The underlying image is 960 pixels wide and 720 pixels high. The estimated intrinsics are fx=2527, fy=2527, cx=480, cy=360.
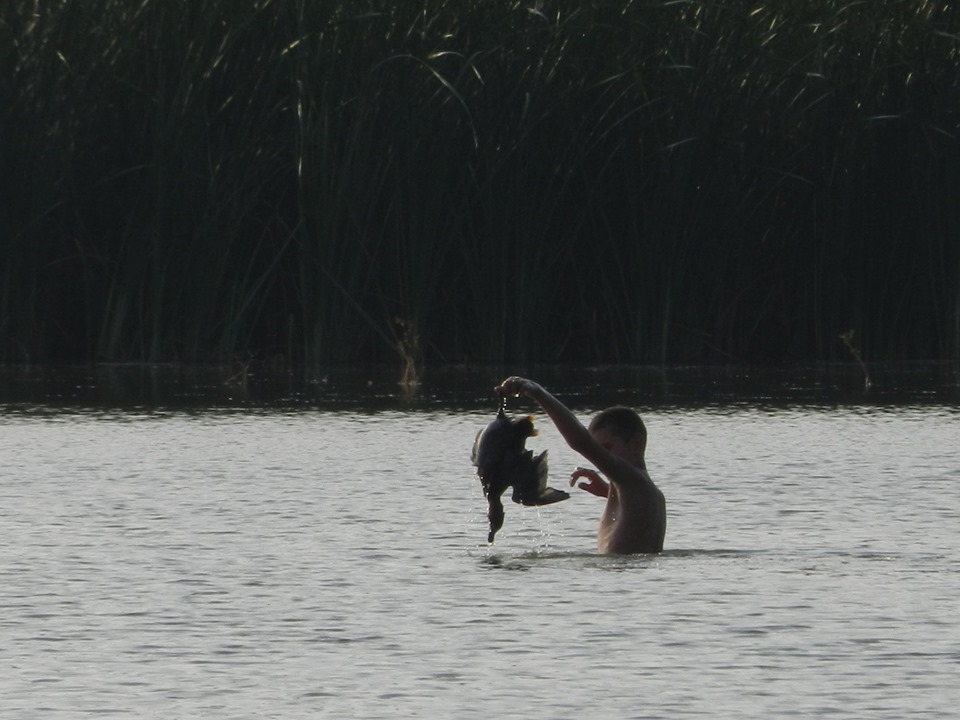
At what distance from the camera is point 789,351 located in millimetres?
16344

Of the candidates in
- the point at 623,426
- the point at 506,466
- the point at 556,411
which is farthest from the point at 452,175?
the point at 556,411

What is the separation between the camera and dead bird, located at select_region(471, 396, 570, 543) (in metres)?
6.89

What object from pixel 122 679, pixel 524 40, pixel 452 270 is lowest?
pixel 122 679

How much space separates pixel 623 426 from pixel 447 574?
2.34ft

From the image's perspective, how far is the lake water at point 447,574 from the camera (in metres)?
4.96

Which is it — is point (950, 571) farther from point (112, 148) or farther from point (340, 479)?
point (112, 148)

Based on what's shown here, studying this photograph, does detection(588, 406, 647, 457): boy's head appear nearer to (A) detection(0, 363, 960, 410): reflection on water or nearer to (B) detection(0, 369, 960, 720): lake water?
(B) detection(0, 369, 960, 720): lake water

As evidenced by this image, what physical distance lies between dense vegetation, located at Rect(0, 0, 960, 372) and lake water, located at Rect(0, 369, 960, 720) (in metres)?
3.17

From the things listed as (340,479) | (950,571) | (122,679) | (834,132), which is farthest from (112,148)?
(122,679)

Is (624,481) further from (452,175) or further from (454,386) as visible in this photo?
(452,175)

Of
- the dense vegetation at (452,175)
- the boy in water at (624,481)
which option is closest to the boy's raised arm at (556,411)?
the boy in water at (624,481)

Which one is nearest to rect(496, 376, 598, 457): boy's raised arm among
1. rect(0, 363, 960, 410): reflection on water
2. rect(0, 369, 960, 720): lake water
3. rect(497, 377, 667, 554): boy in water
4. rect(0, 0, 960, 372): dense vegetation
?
rect(497, 377, 667, 554): boy in water

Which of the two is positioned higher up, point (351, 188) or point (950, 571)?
point (351, 188)

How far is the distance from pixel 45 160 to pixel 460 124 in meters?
2.49
